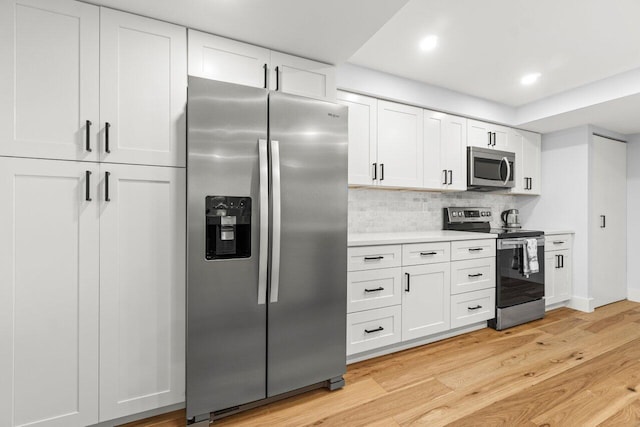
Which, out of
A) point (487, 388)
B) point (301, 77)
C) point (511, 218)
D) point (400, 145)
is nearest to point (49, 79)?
point (301, 77)

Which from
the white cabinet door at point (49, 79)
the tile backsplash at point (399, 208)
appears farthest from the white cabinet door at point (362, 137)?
the white cabinet door at point (49, 79)

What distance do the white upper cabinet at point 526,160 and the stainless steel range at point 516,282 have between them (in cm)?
82

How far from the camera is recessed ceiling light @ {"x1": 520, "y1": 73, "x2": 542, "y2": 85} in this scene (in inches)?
114

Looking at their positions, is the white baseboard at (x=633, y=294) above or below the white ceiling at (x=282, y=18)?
below

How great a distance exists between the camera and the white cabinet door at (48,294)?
1477 millimetres

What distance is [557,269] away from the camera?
3723 mm

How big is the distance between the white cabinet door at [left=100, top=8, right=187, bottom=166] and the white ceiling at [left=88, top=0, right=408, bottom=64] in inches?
3.7

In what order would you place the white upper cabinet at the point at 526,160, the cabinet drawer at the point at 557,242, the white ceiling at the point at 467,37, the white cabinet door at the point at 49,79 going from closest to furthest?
the white cabinet door at the point at 49,79 → the white ceiling at the point at 467,37 → the cabinet drawer at the point at 557,242 → the white upper cabinet at the point at 526,160

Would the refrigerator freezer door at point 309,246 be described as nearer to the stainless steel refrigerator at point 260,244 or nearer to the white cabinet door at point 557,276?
the stainless steel refrigerator at point 260,244

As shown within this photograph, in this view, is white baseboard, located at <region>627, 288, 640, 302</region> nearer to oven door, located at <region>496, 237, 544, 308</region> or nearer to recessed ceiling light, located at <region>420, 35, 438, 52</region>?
oven door, located at <region>496, 237, 544, 308</region>

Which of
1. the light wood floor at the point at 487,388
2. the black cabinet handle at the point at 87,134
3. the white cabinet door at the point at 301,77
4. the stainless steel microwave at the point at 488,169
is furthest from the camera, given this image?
the stainless steel microwave at the point at 488,169

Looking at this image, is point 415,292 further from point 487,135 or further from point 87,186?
point 87,186

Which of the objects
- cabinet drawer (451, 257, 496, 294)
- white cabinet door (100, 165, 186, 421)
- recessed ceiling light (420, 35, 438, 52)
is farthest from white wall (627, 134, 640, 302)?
white cabinet door (100, 165, 186, 421)

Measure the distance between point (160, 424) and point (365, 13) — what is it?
2520mm
